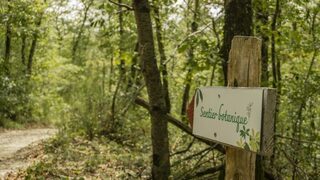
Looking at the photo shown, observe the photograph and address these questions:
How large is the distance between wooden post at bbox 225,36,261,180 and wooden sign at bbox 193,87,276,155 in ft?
0.43

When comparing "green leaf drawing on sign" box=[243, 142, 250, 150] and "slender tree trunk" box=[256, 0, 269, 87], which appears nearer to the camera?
"green leaf drawing on sign" box=[243, 142, 250, 150]

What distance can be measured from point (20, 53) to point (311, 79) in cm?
1595

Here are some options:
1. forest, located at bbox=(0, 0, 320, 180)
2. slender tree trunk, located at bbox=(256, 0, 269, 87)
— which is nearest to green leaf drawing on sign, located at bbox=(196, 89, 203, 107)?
forest, located at bbox=(0, 0, 320, 180)

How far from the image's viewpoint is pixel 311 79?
7.04 meters

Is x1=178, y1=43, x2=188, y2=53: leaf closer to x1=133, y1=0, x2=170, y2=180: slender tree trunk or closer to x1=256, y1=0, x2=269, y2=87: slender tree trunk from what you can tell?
x1=133, y1=0, x2=170, y2=180: slender tree trunk

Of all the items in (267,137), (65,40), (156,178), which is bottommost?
(156,178)

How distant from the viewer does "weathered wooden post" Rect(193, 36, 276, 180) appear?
260 cm

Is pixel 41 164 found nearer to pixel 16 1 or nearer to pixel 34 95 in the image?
pixel 16 1

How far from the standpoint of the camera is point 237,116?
9.27 feet

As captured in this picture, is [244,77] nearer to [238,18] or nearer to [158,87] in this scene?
[158,87]

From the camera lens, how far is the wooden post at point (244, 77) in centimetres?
292

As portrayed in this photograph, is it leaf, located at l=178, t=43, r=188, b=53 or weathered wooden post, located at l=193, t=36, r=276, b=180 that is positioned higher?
leaf, located at l=178, t=43, r=188, b=53

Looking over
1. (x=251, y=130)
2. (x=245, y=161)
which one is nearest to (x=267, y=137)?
(x=251, y=130)

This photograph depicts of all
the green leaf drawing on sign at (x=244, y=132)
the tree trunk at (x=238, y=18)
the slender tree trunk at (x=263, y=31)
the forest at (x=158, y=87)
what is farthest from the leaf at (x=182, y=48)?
the green leaf drawing on sign at (x=244, y=132)
